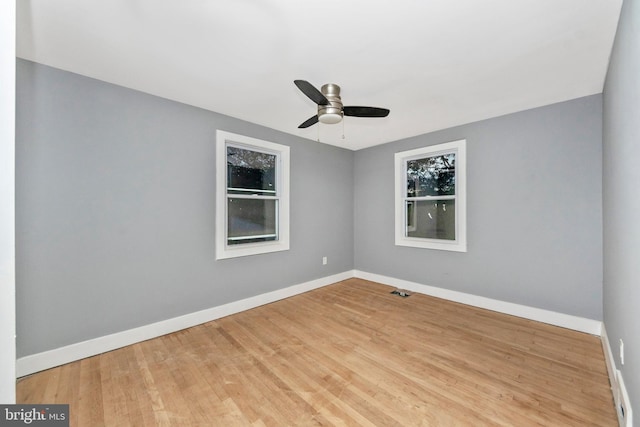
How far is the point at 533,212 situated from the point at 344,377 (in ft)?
9.24

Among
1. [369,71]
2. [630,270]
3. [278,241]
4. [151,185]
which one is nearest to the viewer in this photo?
[630,270]

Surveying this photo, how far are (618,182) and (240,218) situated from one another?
11.6 ft

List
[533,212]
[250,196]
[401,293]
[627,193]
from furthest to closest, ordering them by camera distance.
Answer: [401,293]
[250,196]
[533,212]
[627,193]

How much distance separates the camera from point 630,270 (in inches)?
55.6

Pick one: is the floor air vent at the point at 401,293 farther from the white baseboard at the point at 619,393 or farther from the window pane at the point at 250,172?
the window pane at the point at 250,172

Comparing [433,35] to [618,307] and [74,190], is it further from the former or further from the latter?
[74,190]

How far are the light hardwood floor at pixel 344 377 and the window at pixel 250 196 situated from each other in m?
1.05

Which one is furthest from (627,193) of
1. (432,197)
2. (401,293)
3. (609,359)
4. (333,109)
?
(401,293)

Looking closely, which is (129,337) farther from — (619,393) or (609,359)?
(609,359)

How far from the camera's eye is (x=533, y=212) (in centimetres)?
300

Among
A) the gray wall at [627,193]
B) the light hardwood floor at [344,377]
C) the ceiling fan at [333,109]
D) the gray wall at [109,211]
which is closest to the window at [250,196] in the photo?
the gray wall at [109,211]

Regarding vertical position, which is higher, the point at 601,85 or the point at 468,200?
the point at 601,85

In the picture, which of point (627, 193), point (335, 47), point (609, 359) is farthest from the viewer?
point (609, 359)

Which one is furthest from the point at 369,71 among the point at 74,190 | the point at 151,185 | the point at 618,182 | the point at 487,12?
the point at 74,190
